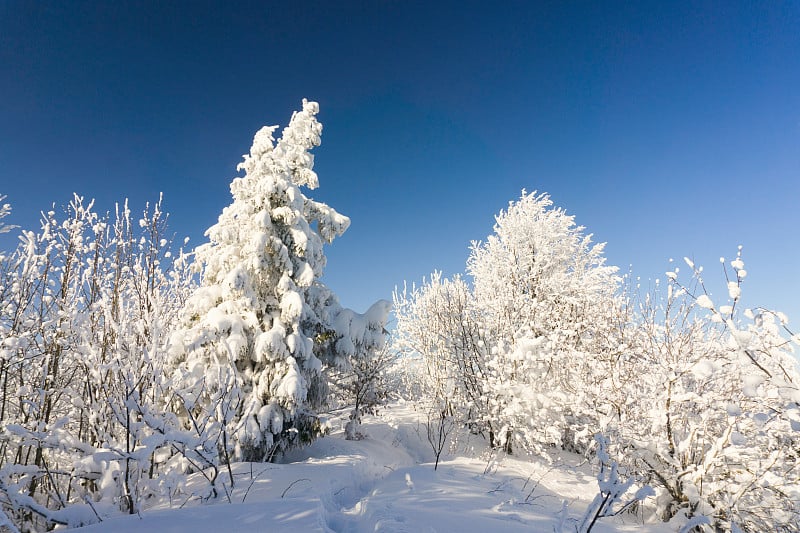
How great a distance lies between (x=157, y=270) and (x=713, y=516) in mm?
9360

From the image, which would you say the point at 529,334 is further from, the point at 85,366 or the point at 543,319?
the point at 85,366

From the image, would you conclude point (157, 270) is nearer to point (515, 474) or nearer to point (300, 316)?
point (300, 316)

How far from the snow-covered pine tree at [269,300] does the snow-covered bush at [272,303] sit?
0.03 metres

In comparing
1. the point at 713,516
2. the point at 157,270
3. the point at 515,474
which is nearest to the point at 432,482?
the point at 515,474

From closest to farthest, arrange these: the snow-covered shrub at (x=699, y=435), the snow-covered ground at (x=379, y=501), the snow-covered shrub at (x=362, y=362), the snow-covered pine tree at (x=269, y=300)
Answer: the snow-covered ground at (x=379, y=501) → the snow-covered shrub at (x=699, y=435) → the snow-covered pine tree at (x=269, y=300) → the snow-covered shrub at (x=362, y=362)

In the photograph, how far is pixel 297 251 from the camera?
33.6ft

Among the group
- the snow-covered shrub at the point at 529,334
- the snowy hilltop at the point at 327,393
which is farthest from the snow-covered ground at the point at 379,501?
the snow-covered shrub at the point at 529,334

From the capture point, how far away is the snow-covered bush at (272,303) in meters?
8.87

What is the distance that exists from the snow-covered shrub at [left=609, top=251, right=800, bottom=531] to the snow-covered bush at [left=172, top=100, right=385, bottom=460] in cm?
689

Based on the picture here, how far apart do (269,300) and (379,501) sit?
6.06 m

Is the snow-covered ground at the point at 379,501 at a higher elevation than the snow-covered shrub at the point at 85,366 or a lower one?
lower

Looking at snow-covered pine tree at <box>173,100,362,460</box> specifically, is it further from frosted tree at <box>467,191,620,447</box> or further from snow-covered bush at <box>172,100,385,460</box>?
frosted tree at <box>467,191,620,447</box>

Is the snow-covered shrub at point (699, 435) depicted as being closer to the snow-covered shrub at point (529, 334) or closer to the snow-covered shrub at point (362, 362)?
the snow-covered shrub at point (529, 334)

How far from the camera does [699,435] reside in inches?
257
